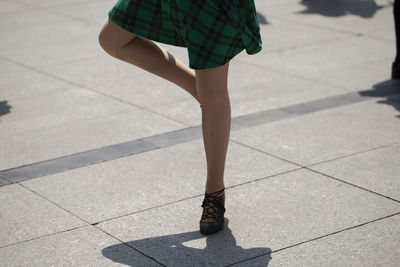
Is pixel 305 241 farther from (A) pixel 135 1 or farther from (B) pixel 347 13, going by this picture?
(B) pixel 347 13

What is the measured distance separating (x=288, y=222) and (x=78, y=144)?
6.24ft

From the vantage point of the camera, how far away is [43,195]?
4.10 m

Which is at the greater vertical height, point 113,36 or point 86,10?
point 113,36

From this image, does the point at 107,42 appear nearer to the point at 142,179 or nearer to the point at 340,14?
the point at 142,179

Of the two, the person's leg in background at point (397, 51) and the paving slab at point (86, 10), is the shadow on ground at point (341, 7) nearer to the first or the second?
the paving slab at point (86, 10)

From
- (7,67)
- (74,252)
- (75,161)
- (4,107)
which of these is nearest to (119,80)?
(4,107)

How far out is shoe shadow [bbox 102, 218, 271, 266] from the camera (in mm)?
3273

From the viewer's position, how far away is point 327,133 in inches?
196

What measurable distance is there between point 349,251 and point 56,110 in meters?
3.17

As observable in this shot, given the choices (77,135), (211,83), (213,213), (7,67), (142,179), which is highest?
(211,83)

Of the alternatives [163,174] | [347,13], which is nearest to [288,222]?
[163,174]

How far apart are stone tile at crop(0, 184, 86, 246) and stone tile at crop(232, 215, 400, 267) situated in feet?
3.47

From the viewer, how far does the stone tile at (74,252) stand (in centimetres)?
329

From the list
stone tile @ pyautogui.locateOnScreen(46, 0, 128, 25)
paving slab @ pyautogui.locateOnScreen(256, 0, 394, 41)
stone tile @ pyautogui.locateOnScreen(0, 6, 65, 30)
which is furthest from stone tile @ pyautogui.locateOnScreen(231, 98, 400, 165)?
stone tile @ pyautogui.locateOnScreen(0, 6, 65, 30)
